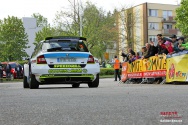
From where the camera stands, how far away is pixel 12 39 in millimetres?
85125

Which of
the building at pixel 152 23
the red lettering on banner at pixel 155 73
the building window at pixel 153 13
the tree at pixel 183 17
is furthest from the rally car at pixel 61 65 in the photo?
the building window at pixel 153 13

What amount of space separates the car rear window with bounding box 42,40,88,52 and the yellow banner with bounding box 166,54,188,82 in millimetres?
3703

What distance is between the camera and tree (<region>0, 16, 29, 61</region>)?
84.2 m

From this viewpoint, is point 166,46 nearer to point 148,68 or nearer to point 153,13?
point 148,68

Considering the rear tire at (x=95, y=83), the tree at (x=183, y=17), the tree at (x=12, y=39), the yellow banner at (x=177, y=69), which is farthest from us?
the tree at (x=12, y=39)

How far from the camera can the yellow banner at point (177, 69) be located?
1667 centimetres

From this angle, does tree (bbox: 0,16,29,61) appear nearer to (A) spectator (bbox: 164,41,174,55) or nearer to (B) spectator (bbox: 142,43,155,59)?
(B) spectator (bbox: 142,43,155,59)

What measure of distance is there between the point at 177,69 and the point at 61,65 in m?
4.63

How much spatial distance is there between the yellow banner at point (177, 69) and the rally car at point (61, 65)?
11.1ft

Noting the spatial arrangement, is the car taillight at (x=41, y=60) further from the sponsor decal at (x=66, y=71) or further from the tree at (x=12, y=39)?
the tree at (x=12, y=39)

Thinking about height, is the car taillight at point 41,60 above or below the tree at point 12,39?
below

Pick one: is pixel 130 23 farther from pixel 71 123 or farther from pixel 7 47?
pixel 71 123

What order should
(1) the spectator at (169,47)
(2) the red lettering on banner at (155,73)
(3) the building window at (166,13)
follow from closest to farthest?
(1) the spectator at (169,47)
(2) the red lettering on banner at (155,73)
(3) the building window at (166,13)

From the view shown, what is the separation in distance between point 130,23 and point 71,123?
6975 cm
